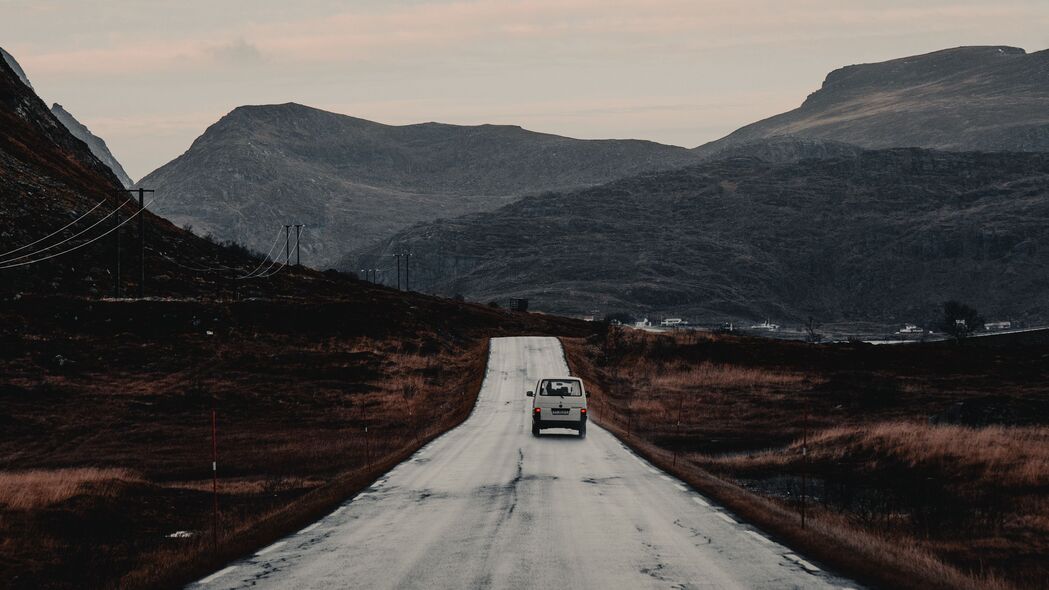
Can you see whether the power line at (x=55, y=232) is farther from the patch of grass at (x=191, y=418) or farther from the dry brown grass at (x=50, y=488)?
the dry brown grass at (x=50, y=488)

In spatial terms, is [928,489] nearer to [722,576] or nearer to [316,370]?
[722,576]

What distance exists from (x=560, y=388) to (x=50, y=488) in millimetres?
18609

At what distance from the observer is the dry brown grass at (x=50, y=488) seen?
909 inches

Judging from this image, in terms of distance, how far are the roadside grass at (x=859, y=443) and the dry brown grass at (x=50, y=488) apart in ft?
45.4

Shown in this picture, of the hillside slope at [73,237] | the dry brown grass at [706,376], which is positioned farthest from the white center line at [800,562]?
the hillside slope at [73,237]

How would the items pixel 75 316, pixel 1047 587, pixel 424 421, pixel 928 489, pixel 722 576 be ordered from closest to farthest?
1. pixel 722 576
2. pixel 1047 587
3. pixel 928 489
4. pixel 424 421
5. pixel 75 316

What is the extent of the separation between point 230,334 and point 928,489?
63884 mm

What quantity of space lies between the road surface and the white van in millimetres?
8768

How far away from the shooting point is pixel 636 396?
232 feet

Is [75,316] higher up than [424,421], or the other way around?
[75,316]

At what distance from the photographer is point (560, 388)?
39188 millimetres

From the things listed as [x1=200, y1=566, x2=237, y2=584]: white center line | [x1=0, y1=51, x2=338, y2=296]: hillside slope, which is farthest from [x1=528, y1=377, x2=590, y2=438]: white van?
[x1=0, y1=51, x2=338, y2=296]: hillside slope

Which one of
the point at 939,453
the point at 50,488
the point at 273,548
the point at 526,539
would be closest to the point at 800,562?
the point at 526,539

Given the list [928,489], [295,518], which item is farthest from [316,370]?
[295,518]
